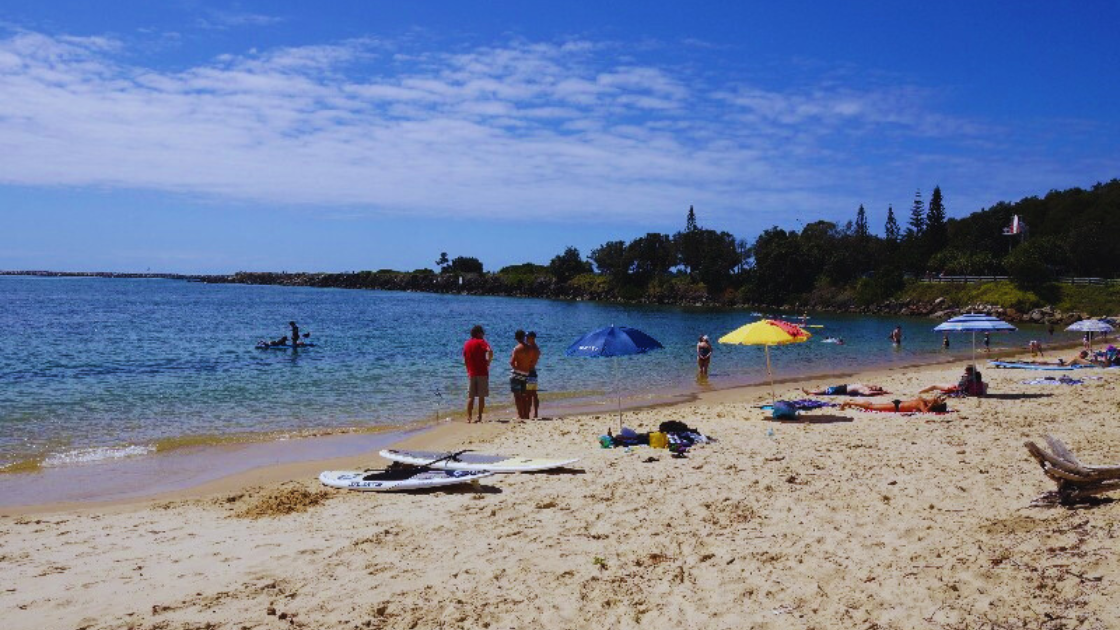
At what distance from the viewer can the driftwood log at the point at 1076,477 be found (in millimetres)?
6781

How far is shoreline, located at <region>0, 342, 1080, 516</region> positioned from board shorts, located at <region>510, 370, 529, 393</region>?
2.28 ft

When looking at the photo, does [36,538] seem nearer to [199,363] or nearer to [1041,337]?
[199,363]

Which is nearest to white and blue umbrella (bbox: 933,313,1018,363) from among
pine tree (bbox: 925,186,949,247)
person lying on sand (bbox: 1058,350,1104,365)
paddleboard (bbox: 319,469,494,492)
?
person lying on sand (bbox: 1058,350,1104,365)

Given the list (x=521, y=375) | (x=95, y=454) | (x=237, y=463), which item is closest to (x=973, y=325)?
(x=521, y=375)

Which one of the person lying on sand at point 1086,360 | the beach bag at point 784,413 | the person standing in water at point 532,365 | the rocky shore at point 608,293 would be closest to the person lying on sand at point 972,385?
the beach bag at point 784,413

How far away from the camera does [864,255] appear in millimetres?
97312

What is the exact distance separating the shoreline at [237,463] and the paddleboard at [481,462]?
1.33 meters

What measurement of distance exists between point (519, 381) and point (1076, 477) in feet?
34.1

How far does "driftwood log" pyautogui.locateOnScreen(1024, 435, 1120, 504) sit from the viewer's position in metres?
6.78

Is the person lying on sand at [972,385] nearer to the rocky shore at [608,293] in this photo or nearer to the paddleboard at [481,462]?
the paddleboard at [481,462]

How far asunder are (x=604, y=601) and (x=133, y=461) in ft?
33.7

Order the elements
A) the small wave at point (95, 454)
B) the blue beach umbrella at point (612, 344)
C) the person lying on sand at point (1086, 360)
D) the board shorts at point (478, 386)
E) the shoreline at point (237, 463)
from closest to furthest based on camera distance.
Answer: the shoreline at point (237, 463)
the small wave at point (95, 454)
the blue beach umbrella at point (612, 344)
the board shorts at point (478, 386)
the person lying on sand at point (1086, 360)

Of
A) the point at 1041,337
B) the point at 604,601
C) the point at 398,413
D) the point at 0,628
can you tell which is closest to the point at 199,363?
the point at 398,413

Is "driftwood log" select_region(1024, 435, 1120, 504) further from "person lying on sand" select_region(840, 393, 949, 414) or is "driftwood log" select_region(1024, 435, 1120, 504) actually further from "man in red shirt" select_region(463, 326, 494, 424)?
"man in red shirt" select_region(463, 326, 494, 424)
